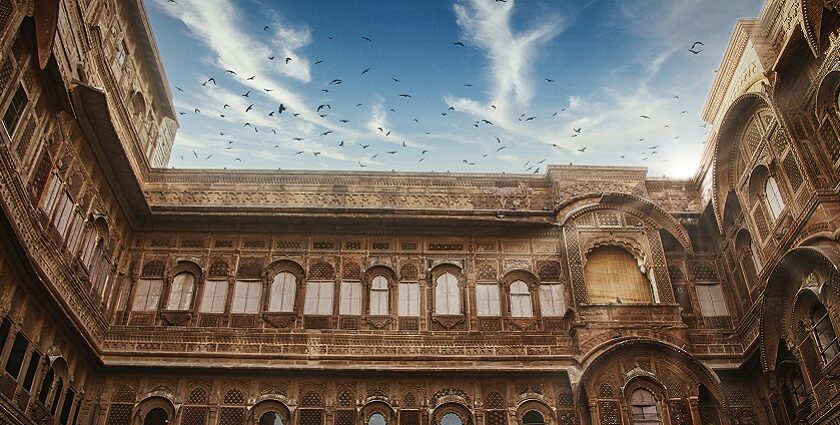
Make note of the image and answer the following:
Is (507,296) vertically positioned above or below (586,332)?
above

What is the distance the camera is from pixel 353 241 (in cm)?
1727

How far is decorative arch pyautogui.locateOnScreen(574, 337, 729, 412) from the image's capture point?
577 inches

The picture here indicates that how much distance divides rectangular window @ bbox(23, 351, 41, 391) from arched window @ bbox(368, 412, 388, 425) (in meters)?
6.33

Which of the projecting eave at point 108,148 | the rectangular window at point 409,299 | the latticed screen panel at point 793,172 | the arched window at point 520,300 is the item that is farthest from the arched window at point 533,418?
the projecting eave at point 108,148

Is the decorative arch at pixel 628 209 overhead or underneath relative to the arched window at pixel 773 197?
overhead

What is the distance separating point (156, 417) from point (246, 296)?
3.17 m

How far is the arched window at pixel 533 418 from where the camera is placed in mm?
14891

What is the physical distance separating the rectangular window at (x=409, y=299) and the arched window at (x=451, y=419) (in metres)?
2.41

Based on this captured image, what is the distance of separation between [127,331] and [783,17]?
1494 cm

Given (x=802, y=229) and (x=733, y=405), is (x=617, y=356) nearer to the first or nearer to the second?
(x=733, y=405)

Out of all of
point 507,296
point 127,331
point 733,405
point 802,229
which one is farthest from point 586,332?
point 127,331

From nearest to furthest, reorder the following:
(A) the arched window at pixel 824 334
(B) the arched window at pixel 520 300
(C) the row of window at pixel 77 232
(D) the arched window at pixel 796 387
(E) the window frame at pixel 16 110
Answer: (E) the window frame at pixel 16 110 → (A) the arched window at pixel 824 334 → (C) the row of window at pixel 77 232 → (D) the arched window at pixel 796 387 → (B) the arched window at pixel 520 300

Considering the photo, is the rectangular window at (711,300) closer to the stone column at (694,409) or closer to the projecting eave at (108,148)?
the stone column at (694,409)

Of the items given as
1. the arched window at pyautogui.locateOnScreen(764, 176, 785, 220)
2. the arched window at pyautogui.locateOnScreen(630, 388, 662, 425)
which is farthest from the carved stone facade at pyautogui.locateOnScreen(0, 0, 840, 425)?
the arched window at pyautogui.locateOnScreen(764, 176, 785, 220)
